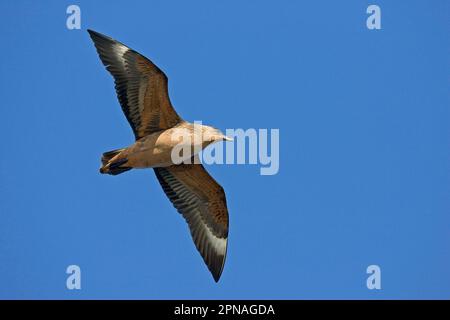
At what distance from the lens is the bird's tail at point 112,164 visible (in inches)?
519

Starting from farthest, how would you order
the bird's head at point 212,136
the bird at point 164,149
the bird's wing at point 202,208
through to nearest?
the bird's wing at point 202,208 < the bird at point 164,149 < the bird's head at point 212,136

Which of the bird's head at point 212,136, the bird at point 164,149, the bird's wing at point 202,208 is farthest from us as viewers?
the bird's wing at point 202,208

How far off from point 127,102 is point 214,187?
81.0 inches

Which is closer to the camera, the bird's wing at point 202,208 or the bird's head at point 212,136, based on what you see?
the bird's head at point 212,136

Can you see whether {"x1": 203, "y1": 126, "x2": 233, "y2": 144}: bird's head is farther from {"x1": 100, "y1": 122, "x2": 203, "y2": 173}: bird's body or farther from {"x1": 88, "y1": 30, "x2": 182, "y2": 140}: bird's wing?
{"x1": 88, "y1": 30, "x2": 182, "y2": 140}: bird's wing

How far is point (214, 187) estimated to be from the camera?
46.2ft

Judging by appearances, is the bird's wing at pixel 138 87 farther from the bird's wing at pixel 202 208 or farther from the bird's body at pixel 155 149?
the bird's wing at pixel 202 208

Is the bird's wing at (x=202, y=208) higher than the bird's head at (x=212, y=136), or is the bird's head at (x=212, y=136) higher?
the bird's head at (x=212, y=136)

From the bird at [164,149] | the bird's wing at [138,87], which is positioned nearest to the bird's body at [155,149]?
the bird at [164,149]

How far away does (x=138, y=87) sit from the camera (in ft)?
44.2

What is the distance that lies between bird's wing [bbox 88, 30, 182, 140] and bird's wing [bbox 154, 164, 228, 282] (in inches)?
37.6

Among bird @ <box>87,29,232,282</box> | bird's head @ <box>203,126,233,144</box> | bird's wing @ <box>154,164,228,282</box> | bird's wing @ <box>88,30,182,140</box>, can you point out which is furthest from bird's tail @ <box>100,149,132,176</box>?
bird's head @ <box>203,126,233,144</box>

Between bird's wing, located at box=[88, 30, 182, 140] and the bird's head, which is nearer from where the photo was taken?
the bird's head

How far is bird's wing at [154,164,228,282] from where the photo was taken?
14.1 meters
